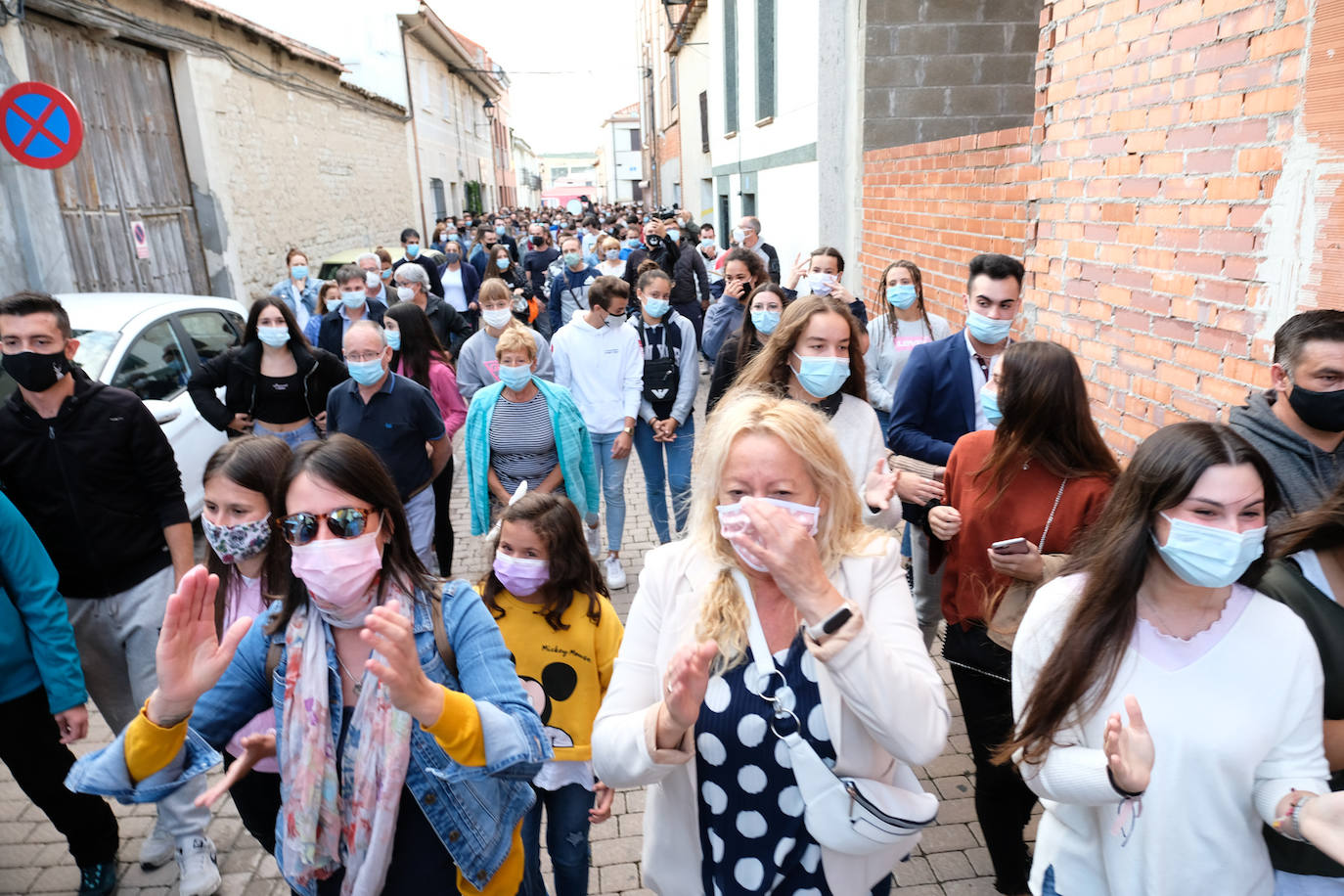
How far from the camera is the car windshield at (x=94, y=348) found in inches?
218

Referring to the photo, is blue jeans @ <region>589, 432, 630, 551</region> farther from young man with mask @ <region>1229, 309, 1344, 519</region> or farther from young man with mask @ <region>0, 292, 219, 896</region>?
young man with mask @ <region>1229, 309, 1344, 519</region>

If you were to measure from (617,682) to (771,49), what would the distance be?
503 inches

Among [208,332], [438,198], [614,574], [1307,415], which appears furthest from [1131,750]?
[438,198]

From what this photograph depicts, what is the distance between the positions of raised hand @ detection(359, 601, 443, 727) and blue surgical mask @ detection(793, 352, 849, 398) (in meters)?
2.26

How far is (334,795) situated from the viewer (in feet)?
6.65

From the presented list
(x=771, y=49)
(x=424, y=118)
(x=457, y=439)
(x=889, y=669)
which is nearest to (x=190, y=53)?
(x=457, y=439)

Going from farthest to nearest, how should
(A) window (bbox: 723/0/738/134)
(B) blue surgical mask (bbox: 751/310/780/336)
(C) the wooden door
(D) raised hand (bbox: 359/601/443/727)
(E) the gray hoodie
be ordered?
(A) window (bbox: 723/0/738/134), (C) the wooden door, (B) blue surgical mask (bbox: 751/310/780/336), (E) the gray hoodie, (D) raised hand (bbox: 359/601/443/727)

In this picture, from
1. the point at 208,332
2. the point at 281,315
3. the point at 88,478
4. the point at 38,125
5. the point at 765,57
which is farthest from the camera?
the point at 765,57

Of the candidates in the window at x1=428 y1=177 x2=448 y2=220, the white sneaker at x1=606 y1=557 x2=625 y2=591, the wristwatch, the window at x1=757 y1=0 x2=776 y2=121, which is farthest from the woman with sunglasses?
the window at x1=428 y1=177 x2=448 y2=220

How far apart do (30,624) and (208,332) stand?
A: 178 inches

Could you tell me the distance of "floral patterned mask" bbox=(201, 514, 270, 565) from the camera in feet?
9.09

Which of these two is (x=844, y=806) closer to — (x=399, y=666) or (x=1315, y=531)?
(x=399, y=666)

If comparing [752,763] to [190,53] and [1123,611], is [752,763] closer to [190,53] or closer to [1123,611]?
[1123,611]

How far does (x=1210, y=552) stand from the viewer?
76.9 inches
